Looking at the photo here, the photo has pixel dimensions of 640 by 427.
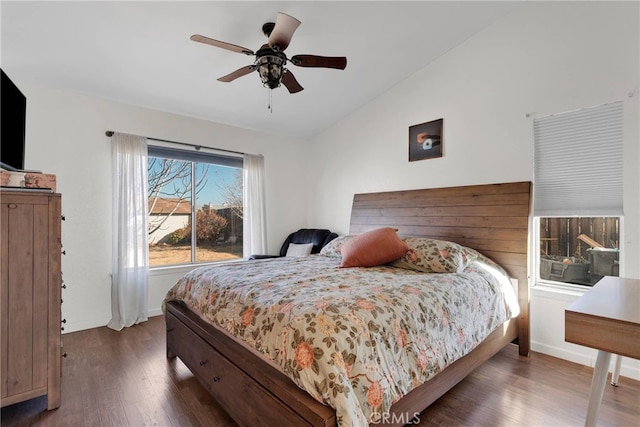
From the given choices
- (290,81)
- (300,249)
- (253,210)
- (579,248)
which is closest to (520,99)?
(579,248)

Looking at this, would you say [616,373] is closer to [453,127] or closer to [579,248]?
[579,248]

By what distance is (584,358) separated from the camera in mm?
2393

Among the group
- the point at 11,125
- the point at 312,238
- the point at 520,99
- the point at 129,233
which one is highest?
the point at 520,99

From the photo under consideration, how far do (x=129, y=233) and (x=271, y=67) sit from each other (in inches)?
97.3

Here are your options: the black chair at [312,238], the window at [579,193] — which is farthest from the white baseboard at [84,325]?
the window at [579,193]

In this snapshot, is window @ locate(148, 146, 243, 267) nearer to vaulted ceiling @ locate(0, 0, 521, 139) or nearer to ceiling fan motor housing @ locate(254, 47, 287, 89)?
vaulted ceiling @ locate(0, 0, 521, 139)

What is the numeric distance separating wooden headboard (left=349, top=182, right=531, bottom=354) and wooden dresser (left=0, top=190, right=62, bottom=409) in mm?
3033

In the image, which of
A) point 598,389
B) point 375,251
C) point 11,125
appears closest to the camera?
point 598,389

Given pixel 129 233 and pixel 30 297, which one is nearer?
pixel 30 297

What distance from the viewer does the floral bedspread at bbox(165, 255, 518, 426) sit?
1.20m

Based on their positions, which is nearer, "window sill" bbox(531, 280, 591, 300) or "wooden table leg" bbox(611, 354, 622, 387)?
"wooden table leg" bbox(611, 354, 622, 387)

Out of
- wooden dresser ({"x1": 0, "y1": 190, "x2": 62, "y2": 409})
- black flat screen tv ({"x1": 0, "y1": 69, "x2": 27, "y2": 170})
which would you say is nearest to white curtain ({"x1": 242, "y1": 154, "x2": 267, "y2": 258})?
black flat screen tv ({"x1": 0, "y1": 69, "x2": 27, "y2": 170})

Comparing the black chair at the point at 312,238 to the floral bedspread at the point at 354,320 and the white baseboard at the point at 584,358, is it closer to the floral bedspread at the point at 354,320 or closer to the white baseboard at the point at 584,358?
the floral bedspread at the point at 354,320

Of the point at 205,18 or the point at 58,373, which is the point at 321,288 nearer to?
the point at 58,373
